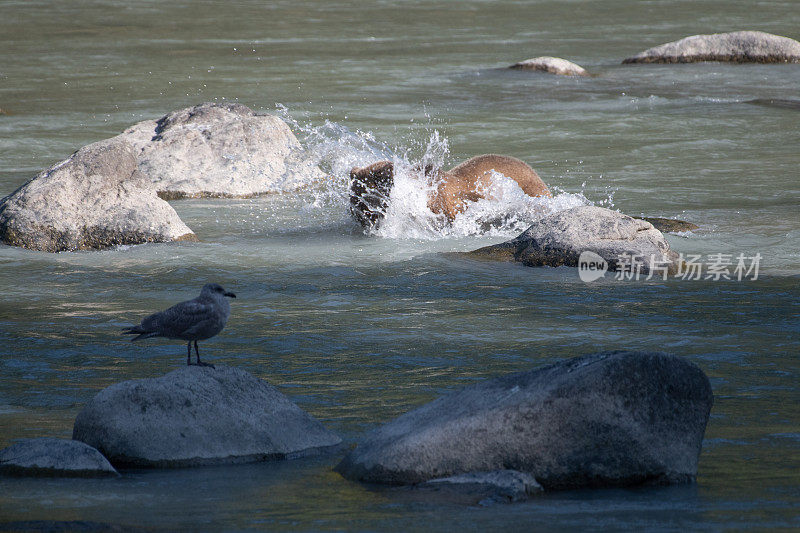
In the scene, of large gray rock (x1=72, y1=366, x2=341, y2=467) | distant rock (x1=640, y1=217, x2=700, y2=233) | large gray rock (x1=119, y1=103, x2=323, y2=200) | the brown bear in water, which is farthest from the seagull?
large gray rock (x1=119, y1=103, x2=323, y2=200)

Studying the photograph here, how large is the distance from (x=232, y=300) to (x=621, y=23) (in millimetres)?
23308

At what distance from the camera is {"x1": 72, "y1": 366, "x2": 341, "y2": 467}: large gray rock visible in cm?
504

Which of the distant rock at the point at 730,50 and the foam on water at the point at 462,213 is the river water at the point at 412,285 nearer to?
the foam on water at the point at 462,213

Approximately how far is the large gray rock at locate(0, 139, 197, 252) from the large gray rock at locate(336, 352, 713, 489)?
599cm

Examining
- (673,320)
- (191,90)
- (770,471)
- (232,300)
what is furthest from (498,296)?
(191,90)

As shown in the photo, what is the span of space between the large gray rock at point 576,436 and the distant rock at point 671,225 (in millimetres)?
5434

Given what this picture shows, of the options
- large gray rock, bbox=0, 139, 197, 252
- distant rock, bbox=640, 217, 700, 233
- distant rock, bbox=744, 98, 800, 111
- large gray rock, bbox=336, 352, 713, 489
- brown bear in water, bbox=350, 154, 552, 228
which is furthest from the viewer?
distant rock, bbox=744, 98, 800, 111

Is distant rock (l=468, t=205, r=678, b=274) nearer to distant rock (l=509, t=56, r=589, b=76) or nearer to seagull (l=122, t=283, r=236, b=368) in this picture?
seagull (l=122, t=283, r=236, b=368)

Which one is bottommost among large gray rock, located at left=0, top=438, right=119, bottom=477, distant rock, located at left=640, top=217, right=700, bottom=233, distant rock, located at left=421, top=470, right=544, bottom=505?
distant rock, located at left=421, top=470, right=544, bottom=505

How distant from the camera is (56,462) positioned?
4.83 m

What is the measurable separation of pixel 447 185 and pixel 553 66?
1087 cm

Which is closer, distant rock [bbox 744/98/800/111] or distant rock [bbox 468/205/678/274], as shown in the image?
distant rock [bbox 468/205/678/274]

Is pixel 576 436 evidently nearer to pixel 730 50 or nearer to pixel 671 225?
pixel 671 225

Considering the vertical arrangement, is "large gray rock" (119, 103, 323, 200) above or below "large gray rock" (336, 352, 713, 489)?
above
